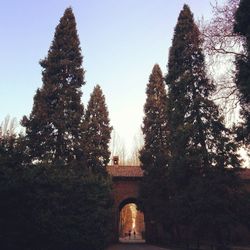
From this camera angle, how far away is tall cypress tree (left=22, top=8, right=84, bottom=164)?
66.7ft

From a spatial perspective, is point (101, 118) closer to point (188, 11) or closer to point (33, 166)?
point (188, 11)

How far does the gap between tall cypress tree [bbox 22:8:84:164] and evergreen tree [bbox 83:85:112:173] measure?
4.72 metres

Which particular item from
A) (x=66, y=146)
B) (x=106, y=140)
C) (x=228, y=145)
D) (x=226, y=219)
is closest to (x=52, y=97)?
(x=66, y=146)

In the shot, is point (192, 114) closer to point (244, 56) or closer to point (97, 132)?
point (244, 56)

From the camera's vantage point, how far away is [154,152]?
29516 millimetres

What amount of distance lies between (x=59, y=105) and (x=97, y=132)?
8.36 meters

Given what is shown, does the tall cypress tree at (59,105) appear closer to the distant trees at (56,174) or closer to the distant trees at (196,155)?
the distant trees at (56,174)

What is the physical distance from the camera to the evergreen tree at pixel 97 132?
26.0 metres

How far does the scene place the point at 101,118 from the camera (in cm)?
2995

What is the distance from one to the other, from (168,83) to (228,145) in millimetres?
6352

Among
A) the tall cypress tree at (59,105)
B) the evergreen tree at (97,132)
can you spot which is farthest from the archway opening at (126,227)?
the tall cypress tree at (59,105)

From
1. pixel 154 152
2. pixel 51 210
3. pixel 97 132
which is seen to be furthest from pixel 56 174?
pixel 154 152

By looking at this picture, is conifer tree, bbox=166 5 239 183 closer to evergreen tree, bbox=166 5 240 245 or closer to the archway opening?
evergreen tree, bbox=166 5 240 245

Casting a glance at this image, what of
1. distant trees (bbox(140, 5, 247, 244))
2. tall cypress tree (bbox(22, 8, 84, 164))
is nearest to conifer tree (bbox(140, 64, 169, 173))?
distant trees (bbox(140, 5, 247, 244))
